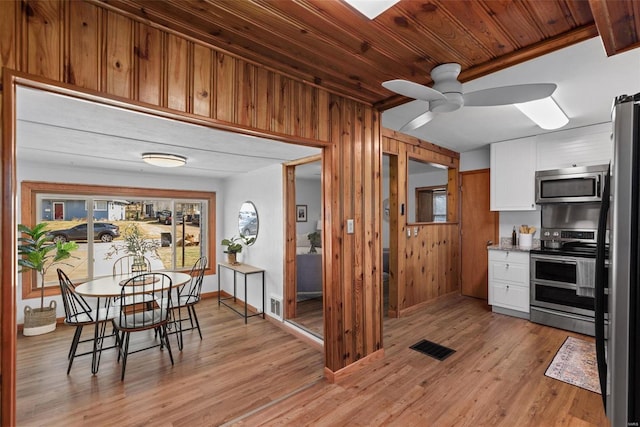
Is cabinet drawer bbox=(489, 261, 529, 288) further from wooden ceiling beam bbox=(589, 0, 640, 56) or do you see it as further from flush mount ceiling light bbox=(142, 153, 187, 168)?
flush mount ceiling light bbox=(142, 153, 187, 168)

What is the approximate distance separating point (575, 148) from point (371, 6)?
376 cm

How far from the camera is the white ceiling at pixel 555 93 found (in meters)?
1.99

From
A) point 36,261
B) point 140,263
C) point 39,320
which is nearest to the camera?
point 36,261

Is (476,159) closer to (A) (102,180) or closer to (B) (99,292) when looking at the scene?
(B) (99,292)

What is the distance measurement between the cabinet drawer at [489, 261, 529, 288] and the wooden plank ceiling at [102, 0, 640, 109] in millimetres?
2874

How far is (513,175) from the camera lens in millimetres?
4184

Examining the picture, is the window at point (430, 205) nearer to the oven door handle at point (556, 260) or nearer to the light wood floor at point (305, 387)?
the oven door handle at point (556, 260)

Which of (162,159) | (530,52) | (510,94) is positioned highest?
(530,52)

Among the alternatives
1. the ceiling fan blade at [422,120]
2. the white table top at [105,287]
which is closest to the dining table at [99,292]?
the white table top at [105,287]

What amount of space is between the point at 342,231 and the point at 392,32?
148 cm

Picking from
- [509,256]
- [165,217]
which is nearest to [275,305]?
[165,217]

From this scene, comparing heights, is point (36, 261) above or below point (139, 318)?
above

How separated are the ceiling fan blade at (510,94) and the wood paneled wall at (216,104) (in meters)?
1.00

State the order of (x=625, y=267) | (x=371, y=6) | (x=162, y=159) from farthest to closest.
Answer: (x=162, y=159) → (x=371, y=6) → (x=625, y=267)
